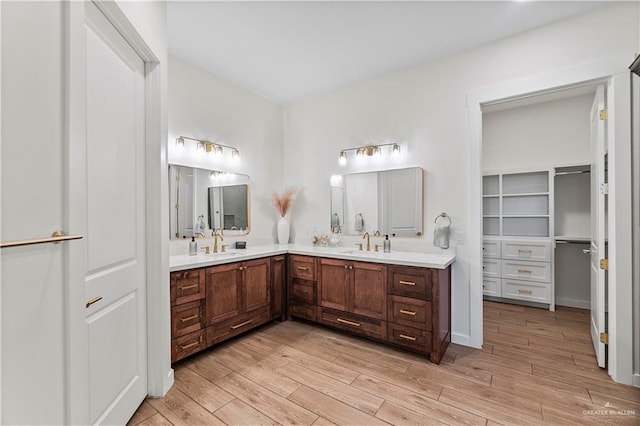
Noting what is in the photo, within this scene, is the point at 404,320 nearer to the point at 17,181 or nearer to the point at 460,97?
the point at 460,97

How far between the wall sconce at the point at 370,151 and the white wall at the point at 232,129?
1.02 metres

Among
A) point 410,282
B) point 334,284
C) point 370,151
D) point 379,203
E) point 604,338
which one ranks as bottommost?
point 604,338

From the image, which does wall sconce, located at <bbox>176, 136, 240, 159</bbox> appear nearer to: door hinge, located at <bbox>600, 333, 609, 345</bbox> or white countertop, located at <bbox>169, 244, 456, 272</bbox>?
white countertop, located at <bbox>169, 244, 456, 272</bbox>

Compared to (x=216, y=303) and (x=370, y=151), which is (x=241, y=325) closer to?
(x=216, y=303)

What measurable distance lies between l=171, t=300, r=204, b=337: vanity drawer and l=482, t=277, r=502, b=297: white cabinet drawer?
12.7 ft

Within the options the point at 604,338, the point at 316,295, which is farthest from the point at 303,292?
the point at 604,338

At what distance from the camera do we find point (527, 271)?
12.8 ft

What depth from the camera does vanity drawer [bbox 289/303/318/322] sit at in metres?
3.17

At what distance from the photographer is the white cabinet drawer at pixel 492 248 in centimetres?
410

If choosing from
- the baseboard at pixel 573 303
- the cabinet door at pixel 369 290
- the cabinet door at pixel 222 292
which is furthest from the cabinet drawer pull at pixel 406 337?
the baseboard at pixel 573 303

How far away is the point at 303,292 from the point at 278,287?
0.98 ft

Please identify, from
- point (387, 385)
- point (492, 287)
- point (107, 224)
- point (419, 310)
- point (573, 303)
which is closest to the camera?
point (107, 224)

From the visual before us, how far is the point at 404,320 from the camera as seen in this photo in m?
2.57

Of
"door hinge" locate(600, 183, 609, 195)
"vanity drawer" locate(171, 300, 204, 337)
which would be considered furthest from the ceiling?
"vanity drawer" locate(171, 300, 204, 337)
